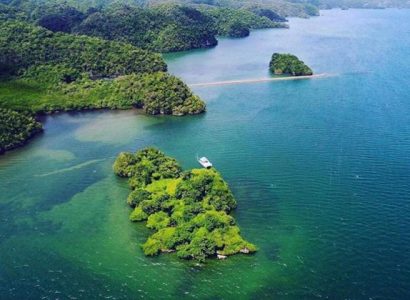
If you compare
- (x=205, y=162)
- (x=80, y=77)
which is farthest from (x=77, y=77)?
(x=205, y=162)

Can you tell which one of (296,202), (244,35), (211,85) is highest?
(244,35)

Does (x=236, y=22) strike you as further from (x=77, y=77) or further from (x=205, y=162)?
(x=205, y=162)

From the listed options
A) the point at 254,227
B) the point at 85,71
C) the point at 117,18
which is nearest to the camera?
the point at 254,227

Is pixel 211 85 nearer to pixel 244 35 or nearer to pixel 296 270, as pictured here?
pixel 296 270

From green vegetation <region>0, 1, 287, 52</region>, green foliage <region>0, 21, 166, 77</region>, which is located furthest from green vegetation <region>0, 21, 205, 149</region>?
green vegetation <region>0, 1, 287, 52</region>

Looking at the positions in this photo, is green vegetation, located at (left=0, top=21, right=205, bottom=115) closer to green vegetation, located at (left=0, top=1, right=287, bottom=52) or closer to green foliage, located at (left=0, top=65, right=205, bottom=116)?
green foliage, located at (left=0, top=65, right=205, bottom=116)

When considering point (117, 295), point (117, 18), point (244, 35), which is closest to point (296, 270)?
point (117, 295)
